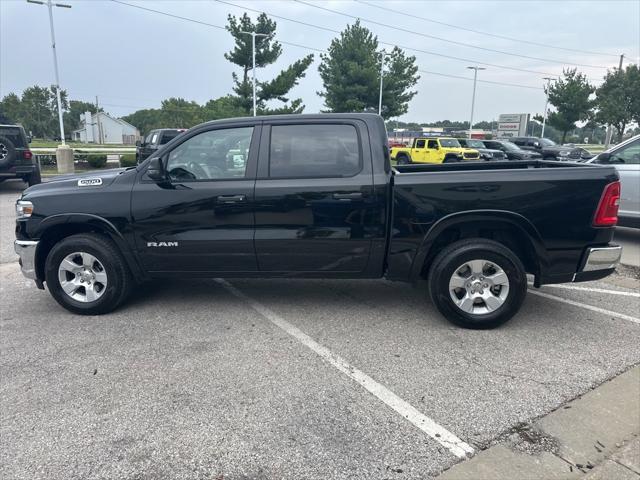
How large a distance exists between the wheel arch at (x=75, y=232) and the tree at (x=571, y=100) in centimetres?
3999

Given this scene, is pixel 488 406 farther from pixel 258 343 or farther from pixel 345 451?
pixel 258 343

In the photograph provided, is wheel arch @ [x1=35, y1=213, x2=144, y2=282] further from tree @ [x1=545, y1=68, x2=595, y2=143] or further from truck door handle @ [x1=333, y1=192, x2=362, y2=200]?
tree @ [x1=545, y1=68, x2=595, y2=143]

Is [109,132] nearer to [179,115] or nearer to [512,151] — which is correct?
[179,115]

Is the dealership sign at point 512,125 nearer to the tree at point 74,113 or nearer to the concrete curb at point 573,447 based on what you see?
the concrete curb at point 573,447

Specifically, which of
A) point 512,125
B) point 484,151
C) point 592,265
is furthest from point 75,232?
point 512,125

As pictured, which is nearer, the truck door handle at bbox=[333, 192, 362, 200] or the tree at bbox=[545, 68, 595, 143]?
the truck door handle at bbox=[333, 192, 362, 200]

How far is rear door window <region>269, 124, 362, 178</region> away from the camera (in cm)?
412

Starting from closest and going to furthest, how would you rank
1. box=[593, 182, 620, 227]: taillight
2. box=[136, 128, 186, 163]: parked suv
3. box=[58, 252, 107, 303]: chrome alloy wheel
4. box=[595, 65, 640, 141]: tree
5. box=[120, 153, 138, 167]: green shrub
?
box=[593, 182, 620, 227]: taillight, box=[58, 252, 107, 303]: chrome alloy wheel, box=[136, 128, 186, 163]: parked suv, box=[120, 153, 138, 167]: green shrub, box=[595, 65, 640, 141]: tree

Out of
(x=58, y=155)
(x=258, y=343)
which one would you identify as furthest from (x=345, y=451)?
(x=58, y=155)

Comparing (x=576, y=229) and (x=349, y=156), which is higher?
(x=349, y=156)

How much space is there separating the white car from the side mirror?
695 cm

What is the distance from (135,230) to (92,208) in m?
0.43

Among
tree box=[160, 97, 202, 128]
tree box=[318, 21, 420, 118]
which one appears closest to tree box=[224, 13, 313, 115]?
tree box=[318, 21, 420, 118]

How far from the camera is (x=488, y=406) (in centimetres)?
296
